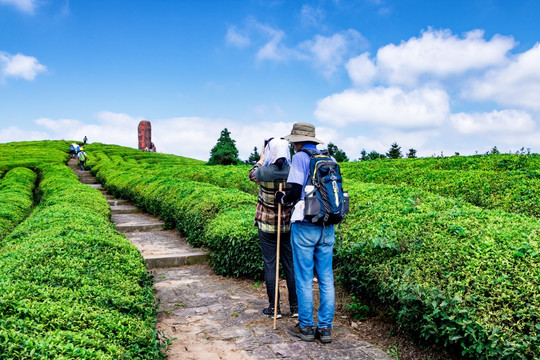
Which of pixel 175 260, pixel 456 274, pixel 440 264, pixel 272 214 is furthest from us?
pixel 175 260

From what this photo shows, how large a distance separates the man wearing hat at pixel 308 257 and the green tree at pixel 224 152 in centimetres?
2443

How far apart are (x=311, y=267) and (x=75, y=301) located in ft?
6.97

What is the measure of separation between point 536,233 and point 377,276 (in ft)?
5.34

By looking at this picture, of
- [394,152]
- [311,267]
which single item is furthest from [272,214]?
[394,152]

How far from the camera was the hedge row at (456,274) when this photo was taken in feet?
9.78

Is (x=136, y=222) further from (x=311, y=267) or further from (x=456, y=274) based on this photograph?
(x=456, y=274)

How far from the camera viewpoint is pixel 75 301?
2957 mm

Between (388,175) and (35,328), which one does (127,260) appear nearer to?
(35,328)

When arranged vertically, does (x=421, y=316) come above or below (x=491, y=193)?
below

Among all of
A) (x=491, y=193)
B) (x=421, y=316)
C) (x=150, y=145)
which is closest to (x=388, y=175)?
(x=491, y=193)

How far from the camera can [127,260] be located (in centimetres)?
440

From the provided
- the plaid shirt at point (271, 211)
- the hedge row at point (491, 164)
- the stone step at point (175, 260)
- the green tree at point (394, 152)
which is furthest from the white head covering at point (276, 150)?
the green tree at point (394, 152)

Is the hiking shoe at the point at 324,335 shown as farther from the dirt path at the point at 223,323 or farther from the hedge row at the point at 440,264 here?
the hedge row at the point at 440,264

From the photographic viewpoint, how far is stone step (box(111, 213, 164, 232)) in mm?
9344
